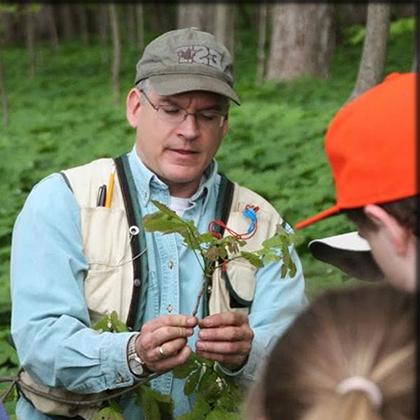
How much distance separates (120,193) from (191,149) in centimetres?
23

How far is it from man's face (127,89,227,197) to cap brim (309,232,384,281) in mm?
594

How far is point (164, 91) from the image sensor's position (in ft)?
10.4

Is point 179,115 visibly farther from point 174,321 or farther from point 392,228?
point 392,228

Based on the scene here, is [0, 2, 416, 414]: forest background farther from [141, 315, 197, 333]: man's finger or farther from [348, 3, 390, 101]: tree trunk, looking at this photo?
[141, 315, 197, 333]: man's finger

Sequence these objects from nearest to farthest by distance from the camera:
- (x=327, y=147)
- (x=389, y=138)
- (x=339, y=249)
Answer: (x=389, y=138)
(x=327, y=147)
(x=339, y=249)

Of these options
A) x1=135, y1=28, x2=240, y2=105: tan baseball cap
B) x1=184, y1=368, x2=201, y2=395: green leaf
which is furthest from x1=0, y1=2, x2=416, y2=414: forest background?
x1=135, y1=28, x2=240, y2=105: tan baseball cap

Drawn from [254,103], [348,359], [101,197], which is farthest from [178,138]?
[254,103]

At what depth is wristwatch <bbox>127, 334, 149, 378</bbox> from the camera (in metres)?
2.91

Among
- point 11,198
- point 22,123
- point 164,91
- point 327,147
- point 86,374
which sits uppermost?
point 327,147

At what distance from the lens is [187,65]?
10.6 ft

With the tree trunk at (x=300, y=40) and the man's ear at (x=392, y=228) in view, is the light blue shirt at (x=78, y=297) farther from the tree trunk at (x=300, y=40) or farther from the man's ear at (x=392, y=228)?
the tree trunk at (x=300, y=40)

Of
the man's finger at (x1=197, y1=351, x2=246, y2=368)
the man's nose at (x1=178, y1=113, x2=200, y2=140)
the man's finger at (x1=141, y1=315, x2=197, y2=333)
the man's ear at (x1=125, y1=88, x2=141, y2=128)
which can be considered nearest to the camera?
the man's finger at (x1=141, y1=315, x2=197, y2=333)

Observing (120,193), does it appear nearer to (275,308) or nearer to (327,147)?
(275,308)

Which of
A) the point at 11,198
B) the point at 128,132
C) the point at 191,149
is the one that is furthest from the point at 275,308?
the point at 128,132
